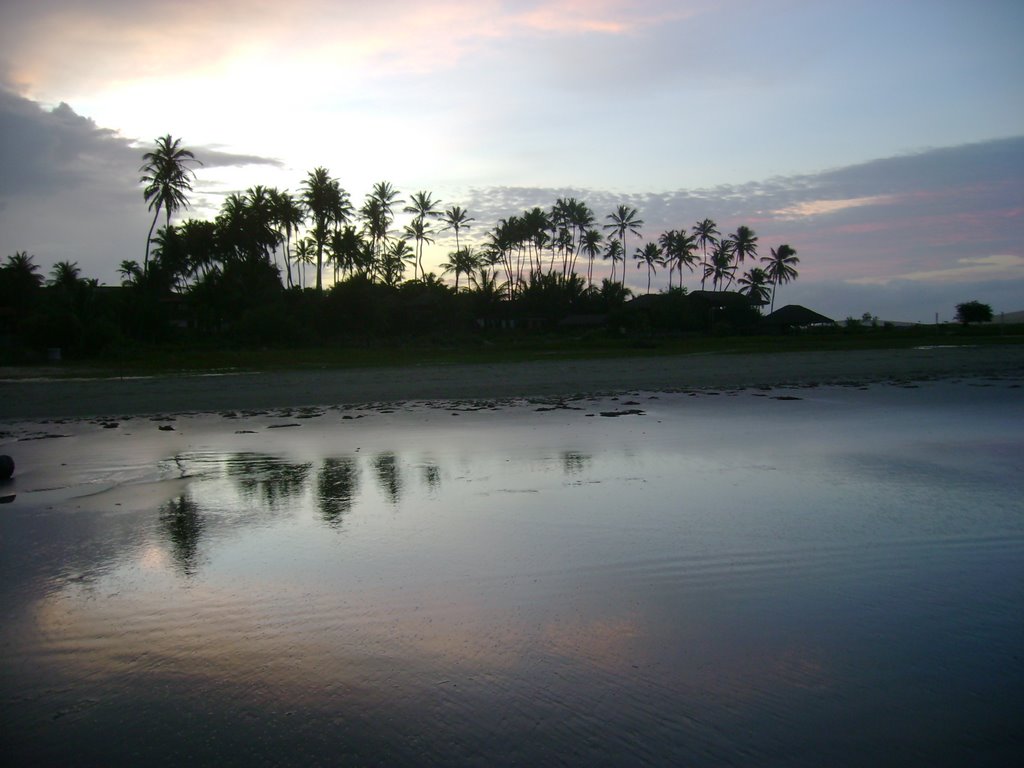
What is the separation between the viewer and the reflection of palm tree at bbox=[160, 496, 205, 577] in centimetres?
653

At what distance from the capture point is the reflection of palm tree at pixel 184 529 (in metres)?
6.53

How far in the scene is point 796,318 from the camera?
246ft

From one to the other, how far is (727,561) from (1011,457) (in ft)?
22.5

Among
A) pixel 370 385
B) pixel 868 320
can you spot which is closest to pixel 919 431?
pixel 370 385

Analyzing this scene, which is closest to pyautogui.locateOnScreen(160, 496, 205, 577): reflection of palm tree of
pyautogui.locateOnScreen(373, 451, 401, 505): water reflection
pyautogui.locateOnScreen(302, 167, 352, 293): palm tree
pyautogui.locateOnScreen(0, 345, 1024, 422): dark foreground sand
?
pyautogui.locateOnScreen(373, 451, 401, 505): water reflection

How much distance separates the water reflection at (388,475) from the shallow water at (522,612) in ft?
0.28

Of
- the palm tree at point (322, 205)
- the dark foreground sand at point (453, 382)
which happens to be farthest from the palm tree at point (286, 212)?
the dark foreground sand at point (453, 382)

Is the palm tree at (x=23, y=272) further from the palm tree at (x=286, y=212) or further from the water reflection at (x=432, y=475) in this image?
the water reflection at (x=432, y=475)

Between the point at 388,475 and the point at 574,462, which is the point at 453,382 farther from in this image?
the point at 388,475

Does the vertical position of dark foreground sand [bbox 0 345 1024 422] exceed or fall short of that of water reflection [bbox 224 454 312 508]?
it exceeds it

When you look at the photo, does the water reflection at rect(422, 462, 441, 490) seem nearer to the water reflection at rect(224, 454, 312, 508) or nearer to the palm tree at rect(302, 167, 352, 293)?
the water reflection at rect(224, 454, 312, 508)

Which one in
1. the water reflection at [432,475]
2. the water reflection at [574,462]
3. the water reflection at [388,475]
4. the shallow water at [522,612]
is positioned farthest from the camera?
the water reflection at [574,462]

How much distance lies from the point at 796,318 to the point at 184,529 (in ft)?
243

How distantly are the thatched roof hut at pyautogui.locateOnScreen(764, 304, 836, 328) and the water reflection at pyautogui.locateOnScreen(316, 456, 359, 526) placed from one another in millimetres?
69157
